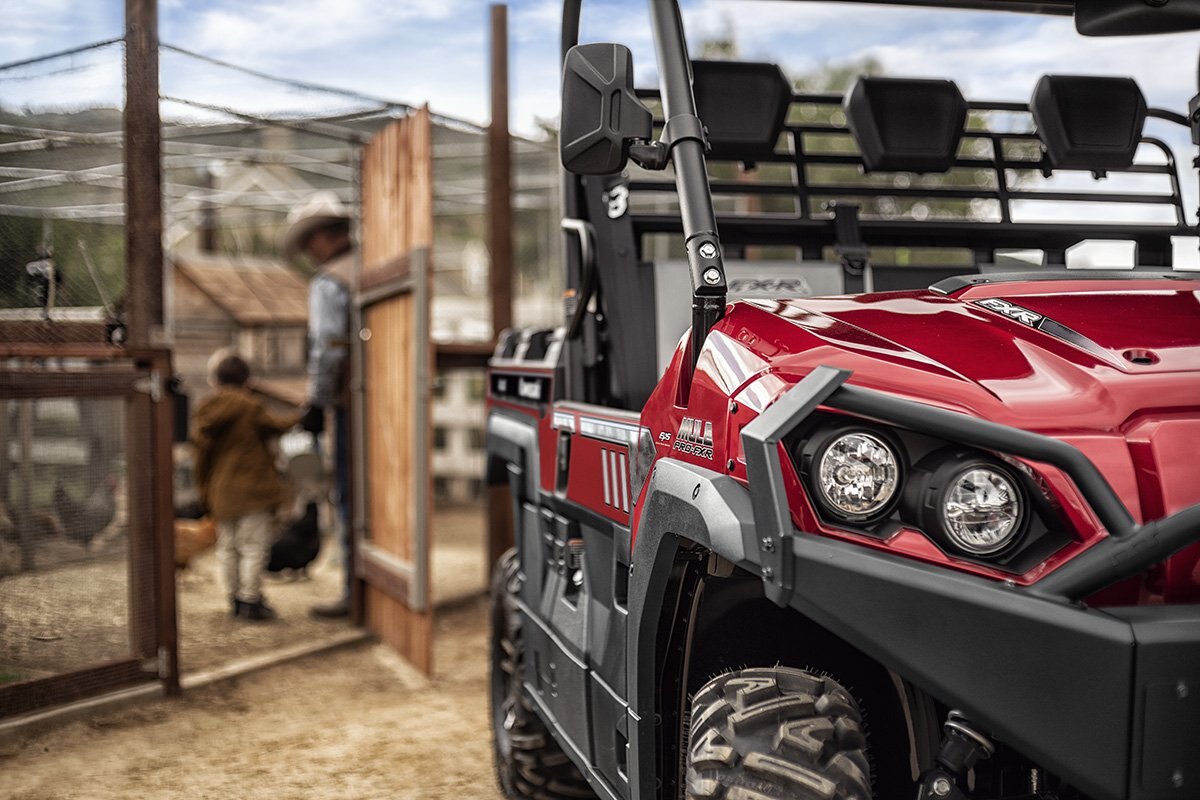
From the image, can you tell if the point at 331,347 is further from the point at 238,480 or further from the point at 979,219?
the point at 979,219

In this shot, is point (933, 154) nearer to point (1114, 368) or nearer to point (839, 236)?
point (839, 236)

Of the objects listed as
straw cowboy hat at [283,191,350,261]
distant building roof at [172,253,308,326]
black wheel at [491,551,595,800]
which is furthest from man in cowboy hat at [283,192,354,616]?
distant building roof at [172,253,308,326]

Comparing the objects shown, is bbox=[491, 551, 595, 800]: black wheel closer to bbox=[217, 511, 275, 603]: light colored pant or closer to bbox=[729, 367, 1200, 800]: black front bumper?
bbox=[729, 367, 1200, 800]: black front bumper

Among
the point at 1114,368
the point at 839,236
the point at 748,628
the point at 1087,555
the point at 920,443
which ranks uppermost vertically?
the point at 839,236

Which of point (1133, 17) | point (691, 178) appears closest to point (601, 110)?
point (691, 178)

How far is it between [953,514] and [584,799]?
2.76 metres

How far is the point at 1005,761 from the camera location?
220cm

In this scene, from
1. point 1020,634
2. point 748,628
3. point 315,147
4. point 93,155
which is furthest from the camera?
point 315,147

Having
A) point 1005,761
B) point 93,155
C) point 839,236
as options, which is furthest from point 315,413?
point 1005,761

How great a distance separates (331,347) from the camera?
7438mm

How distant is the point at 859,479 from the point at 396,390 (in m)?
4.71

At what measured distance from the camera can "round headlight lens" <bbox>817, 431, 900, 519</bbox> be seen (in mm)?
1929

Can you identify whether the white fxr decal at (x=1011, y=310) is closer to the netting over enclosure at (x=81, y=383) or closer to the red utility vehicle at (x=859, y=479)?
the red utility vehicle at (x=859, y=479)

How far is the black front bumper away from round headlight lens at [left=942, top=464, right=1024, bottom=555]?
3.6 inches
